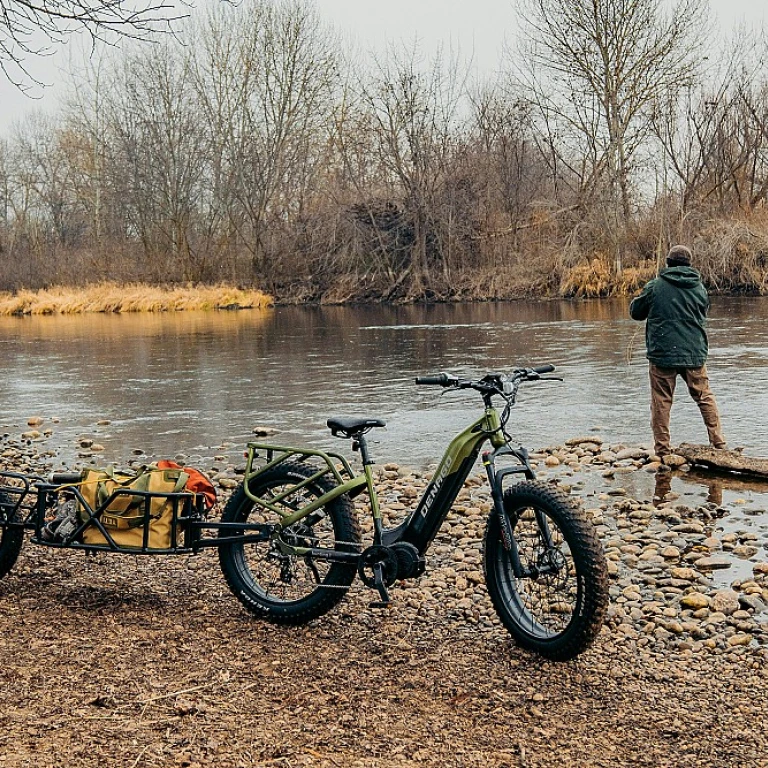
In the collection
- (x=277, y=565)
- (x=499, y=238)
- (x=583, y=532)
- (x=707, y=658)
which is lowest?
(x=707, y=658)

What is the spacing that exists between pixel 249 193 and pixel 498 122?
14.7 m

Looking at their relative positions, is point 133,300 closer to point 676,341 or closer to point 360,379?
point 360,379

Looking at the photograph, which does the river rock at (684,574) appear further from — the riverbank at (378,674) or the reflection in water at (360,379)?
the reflection in water at (360,379)

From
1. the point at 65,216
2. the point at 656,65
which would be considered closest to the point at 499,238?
the point at 656,65

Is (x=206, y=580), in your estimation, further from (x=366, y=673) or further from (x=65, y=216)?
(x=65, y=216)

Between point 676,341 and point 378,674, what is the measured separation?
6.51 meters

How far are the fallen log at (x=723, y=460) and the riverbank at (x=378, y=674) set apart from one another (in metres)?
2.29

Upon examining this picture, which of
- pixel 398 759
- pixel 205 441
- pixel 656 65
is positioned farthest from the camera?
pixel 656 65

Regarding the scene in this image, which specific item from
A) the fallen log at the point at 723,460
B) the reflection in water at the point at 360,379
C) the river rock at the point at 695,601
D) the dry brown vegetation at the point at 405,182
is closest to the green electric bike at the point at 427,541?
the river rock at the point at 695,601

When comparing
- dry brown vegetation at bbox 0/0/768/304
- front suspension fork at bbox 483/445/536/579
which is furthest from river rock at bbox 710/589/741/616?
dry brown vegetation at bbox 0/0/768/304

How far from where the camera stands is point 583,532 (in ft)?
15.5

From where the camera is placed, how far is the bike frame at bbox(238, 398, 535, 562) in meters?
5.05

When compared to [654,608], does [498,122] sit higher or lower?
higher

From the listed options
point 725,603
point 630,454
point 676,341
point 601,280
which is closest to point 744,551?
point 725,603
